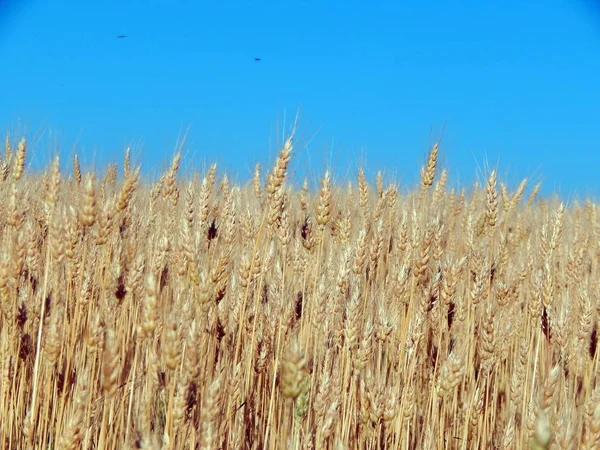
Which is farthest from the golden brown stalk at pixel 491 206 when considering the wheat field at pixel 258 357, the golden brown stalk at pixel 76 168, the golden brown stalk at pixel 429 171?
the golden brown stalk at pixel 76 168

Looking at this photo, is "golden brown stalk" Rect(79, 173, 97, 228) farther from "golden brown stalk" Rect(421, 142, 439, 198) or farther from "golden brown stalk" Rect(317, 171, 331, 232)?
"golden brown stalk" Rect(421, 142, 439, 198)

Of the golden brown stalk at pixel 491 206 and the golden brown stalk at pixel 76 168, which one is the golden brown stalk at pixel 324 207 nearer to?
the golden brown stalk at pixel 491 206

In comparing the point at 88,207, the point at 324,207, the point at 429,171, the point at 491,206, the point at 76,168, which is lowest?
the point at 88,207

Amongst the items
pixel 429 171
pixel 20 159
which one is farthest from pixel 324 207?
pixel 20 159

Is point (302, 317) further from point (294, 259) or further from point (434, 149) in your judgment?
point (434, 149)

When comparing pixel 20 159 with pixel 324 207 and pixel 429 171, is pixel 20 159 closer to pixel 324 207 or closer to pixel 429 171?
pixel 324 207

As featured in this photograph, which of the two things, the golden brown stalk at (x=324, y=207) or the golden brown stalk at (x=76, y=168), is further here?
the golden brown stalk at (x=76, y=168)

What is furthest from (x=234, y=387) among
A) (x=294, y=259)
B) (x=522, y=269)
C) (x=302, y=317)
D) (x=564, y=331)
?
(x=522, y=269)

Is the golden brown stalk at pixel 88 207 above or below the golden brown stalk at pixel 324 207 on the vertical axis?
below

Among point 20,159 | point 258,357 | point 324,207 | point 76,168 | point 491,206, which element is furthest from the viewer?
point 76,168

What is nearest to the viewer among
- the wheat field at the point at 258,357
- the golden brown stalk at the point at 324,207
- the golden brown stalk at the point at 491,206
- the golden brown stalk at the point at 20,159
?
the wheat field at the point at 258,357

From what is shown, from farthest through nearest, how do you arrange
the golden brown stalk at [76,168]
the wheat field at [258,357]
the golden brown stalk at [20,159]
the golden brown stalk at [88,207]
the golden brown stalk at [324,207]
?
the golden brown stalk at [76,168], the golden brown stalk at [20,159], the golden brown stalk at [324,207], the golden brown stalk at [88,207], the wheat field at [258,357]

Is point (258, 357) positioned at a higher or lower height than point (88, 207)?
lower

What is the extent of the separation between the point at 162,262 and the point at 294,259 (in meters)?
0.73
